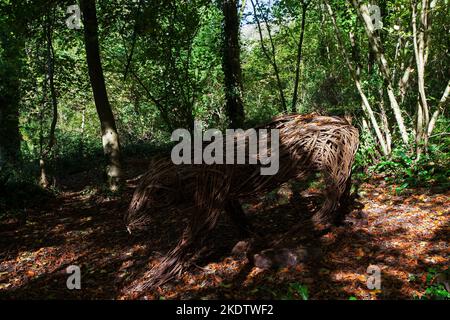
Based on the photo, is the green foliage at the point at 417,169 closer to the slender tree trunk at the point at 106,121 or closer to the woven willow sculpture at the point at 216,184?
the woven willow sculpture at the point at 216,184

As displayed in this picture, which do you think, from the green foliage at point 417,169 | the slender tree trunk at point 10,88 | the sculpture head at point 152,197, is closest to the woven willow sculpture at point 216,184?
the sculpture head at point 152,197

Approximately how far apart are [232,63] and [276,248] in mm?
7638

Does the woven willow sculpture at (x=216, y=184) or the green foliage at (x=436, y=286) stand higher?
the woven willow sculpture at (x=216, y=184)

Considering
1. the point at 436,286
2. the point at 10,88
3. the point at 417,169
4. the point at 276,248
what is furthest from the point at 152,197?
the point at 10,88

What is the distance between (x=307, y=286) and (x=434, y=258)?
1.10m

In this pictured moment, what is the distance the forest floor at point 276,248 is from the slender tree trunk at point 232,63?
5.26 metres

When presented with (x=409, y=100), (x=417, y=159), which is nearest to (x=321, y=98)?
(x=409, y=100)

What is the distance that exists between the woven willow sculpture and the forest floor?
32 centimetres

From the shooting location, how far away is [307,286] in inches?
112

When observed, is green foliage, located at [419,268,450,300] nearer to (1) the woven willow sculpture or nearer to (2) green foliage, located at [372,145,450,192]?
(1) the woven willow sculpture

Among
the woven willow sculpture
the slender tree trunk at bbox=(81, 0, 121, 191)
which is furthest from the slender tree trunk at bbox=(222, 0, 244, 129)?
the woven willow sculpture

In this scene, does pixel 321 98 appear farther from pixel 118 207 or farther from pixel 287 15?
pixel 118 207

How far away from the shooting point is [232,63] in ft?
33.2

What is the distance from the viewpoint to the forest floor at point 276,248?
2873 mm
